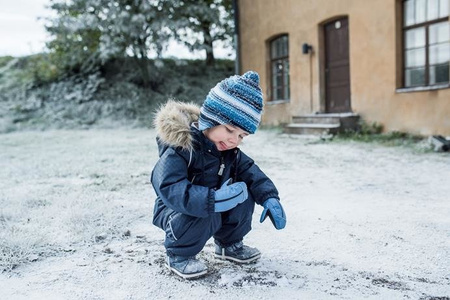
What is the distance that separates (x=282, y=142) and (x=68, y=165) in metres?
3.68

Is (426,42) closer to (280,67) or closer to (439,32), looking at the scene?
(439,32)

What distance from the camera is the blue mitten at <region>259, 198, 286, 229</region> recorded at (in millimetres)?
1798

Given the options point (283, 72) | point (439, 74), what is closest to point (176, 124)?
point (439, 74)

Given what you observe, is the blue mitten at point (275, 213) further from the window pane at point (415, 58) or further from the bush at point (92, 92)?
the bush at point (92, 92)

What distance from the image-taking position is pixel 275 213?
1.80 metres

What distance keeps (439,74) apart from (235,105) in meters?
6.20

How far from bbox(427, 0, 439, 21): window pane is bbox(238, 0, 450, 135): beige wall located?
52 cm

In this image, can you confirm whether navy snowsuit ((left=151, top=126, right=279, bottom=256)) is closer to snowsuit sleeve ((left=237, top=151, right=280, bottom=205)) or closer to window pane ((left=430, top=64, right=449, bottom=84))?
snowsuit sleeve ((left=237, top=151, right=280, bottom=205))

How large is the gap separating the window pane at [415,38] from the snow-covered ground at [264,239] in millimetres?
3178

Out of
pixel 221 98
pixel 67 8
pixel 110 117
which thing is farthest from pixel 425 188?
pixel 67 8

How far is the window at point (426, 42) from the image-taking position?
676 centimetres

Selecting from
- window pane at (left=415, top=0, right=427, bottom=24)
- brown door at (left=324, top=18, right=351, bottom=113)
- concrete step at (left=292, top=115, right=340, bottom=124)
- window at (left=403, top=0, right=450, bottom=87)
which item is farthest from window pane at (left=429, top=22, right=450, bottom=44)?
concrete step at (left=292, top=115, right=340, bottom=124)

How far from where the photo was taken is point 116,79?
42.0ft

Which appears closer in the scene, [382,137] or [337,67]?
[382,137]
